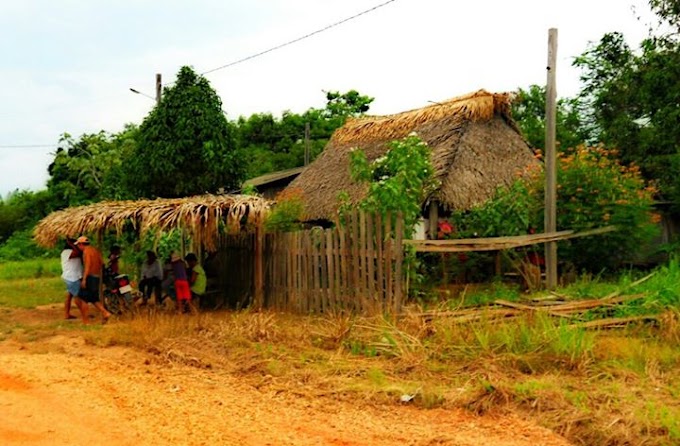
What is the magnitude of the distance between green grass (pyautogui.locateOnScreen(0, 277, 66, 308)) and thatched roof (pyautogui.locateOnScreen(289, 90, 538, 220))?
629cm

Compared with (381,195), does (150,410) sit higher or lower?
lower

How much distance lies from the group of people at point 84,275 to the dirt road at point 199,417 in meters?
4.16

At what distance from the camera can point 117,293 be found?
41.4 feet

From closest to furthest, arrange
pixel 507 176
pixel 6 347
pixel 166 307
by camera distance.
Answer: pixel 6 347, pixel 166 307, pixel 507 176

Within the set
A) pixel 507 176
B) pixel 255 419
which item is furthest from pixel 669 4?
pixel 255 419

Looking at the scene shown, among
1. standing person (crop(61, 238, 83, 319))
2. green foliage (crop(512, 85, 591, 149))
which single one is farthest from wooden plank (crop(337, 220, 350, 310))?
green foliage (crop(512, 85, 591, 149))

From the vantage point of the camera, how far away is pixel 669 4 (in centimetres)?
1465

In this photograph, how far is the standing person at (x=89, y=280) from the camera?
38.2 ft

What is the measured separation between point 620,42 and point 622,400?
630 inches

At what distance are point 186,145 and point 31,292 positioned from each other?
5411 mm

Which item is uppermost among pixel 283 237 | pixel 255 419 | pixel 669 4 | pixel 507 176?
pixel 669 4

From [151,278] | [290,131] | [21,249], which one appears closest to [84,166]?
[21,249]

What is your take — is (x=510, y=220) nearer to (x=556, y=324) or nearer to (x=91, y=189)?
(x=556, y=324)

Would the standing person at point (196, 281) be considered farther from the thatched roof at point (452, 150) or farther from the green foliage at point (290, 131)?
the green foliage at point (290, 131)
